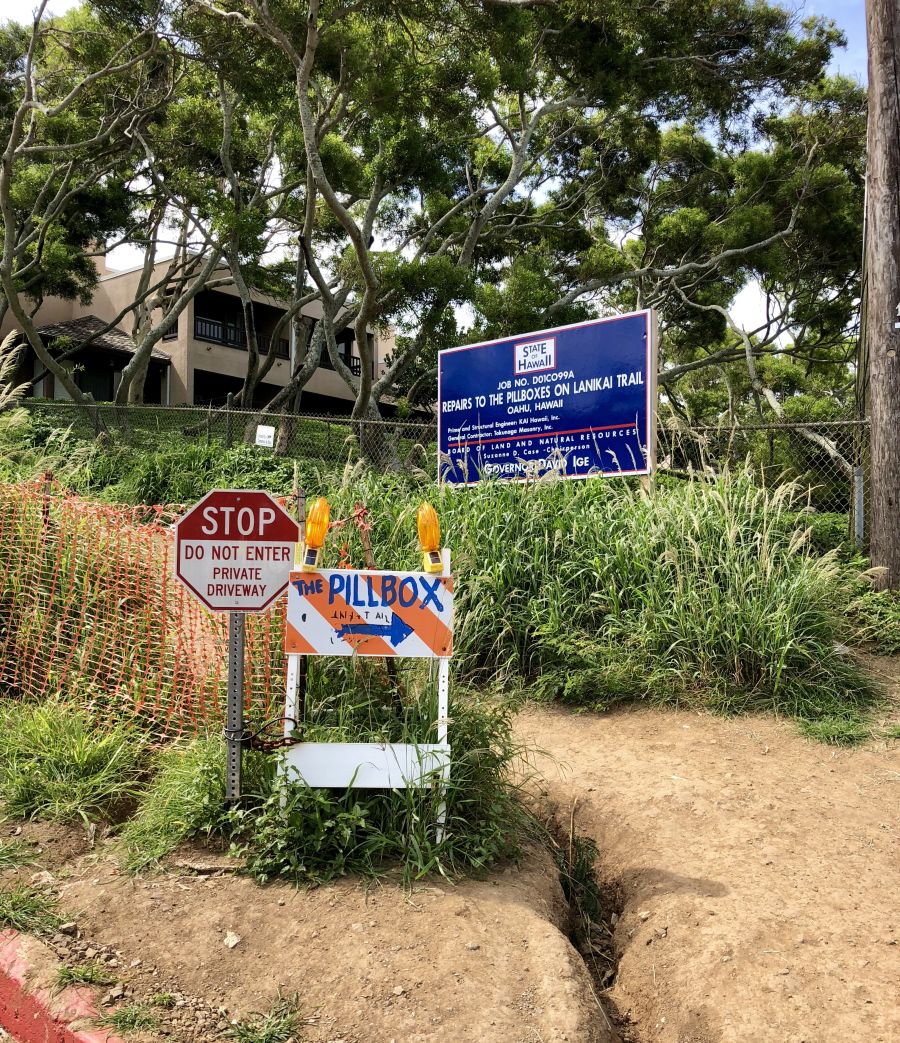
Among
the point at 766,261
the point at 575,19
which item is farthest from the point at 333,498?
the point at 766,261

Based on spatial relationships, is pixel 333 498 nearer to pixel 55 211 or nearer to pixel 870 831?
pixel 870 831

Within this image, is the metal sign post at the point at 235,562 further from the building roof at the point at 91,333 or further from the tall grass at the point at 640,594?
the building roof at the point at 91,333

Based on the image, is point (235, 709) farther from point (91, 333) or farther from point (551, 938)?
point (91, 333)

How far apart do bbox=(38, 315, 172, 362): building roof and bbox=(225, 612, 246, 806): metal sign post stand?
1061 inches

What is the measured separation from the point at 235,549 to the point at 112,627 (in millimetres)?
2123

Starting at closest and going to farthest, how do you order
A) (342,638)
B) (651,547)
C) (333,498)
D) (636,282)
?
1. (342,638)
2. (651,547)
3. (333,498)
4. (636,282)

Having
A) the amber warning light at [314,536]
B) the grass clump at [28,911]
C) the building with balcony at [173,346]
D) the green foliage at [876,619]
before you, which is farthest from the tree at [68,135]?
the grass clump at [28,911]

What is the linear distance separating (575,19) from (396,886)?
15.0 m

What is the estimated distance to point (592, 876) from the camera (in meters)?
4.14

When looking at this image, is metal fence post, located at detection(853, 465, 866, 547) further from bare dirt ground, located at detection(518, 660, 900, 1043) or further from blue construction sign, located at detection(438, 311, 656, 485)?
bare dirt ground, located at detection(518, 660, 900, 1043)

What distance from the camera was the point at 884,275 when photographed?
303 inches

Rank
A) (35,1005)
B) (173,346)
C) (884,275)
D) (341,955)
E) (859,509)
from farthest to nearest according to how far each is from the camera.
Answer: (173,346)
(859,509)
(884,275)
(341,955)
(35,1005)

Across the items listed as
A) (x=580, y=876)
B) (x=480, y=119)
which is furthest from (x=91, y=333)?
(x=580, y=876)

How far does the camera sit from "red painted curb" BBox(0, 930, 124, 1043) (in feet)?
9.04
